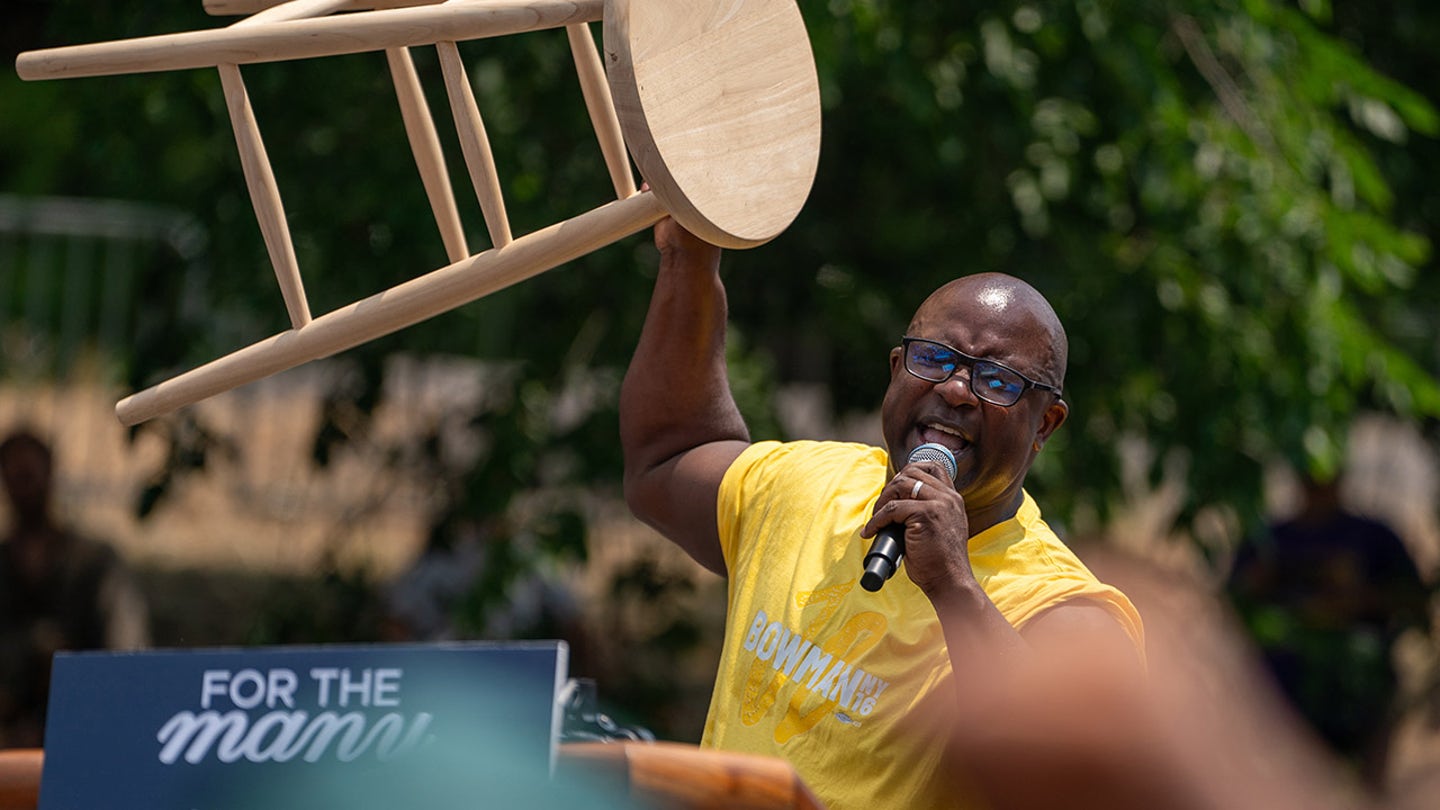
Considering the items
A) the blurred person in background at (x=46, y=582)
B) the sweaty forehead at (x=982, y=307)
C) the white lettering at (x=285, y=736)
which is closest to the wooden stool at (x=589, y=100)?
the sweaty forehead at (x=982, y=307)

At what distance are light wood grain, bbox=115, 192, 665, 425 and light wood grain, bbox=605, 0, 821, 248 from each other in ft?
0.26

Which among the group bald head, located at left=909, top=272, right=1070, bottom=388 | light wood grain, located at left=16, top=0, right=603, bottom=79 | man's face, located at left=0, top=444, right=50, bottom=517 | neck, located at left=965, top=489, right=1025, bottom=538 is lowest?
man's face, located at left=0, top=444, right=50, bottom=517

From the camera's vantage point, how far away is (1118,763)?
1.40 m

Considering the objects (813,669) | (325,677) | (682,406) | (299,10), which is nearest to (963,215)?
(682,406)

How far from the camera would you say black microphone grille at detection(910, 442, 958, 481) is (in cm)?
203

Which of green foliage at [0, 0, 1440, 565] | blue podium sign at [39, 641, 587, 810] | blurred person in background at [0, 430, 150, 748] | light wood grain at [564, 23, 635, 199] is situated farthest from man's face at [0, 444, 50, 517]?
blue podium sign at [39, 641, 587, 810]

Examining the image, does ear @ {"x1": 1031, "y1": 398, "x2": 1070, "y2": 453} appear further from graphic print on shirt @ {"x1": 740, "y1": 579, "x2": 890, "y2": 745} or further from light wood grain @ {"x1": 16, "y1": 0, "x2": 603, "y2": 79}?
light wood grain @ {"x1": 16, "y1": 0, "x2": 603, "y2": 79}

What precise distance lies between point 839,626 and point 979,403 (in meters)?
0.33

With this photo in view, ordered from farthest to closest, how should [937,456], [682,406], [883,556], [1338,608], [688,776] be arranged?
[1338,608] → [682,406] → [937,456] → [883,556] → [688,776]

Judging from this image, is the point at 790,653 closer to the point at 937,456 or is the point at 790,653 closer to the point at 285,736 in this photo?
the point at 937,456

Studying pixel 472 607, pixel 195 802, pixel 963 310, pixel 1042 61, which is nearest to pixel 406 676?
pixel 195 802

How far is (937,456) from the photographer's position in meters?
2.03

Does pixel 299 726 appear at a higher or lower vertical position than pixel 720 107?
lower

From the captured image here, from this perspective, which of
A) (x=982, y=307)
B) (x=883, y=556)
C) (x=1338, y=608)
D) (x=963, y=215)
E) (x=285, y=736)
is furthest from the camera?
(x=1338, y=608)
